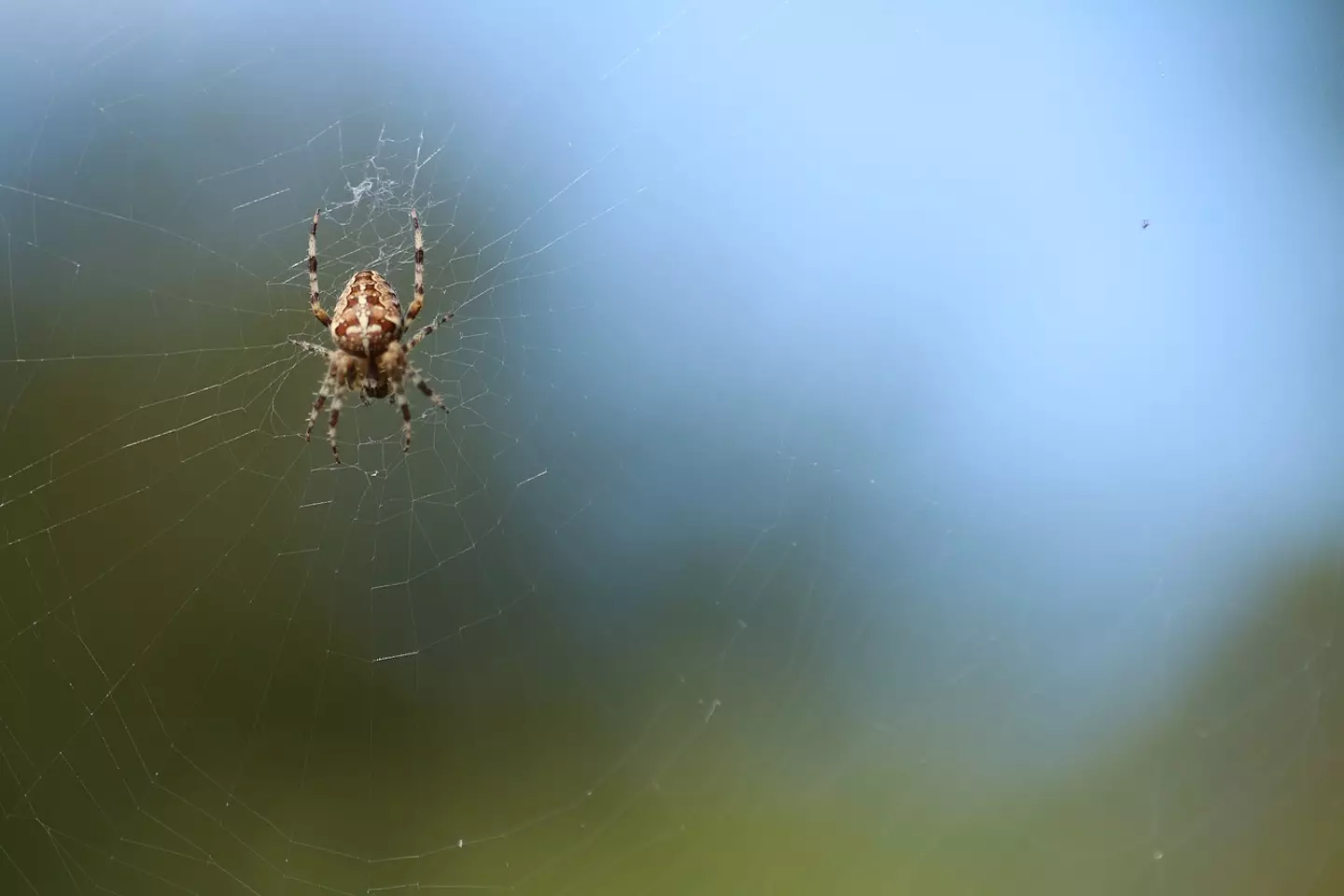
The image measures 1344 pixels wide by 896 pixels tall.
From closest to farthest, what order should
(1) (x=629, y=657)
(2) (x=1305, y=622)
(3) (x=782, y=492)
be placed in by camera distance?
(2) (x=1305, y=622) → (3) (x=782, y=492) → (1) (x=629, y=657)

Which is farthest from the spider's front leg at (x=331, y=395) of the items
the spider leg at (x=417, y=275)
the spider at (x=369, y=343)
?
the spider leg at (x=417, y=275)

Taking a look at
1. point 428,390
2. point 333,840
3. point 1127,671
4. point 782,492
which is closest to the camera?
point 428,390

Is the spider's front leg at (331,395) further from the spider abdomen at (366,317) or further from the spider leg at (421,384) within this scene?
the spider leg at (421,384)

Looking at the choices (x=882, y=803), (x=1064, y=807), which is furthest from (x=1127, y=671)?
(x=882, y=803)

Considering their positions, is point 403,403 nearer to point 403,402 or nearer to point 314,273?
point 403,402

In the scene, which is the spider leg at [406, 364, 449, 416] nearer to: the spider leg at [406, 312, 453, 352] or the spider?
the spider

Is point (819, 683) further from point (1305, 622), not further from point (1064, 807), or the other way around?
point (1305, 622)

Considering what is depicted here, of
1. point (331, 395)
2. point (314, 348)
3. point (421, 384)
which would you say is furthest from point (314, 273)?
point (421, 384)

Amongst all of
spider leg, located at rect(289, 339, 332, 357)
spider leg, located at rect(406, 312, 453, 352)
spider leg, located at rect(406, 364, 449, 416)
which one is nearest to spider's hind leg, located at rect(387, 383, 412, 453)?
spider leg, located at rect(406, 364, 449, 416)
